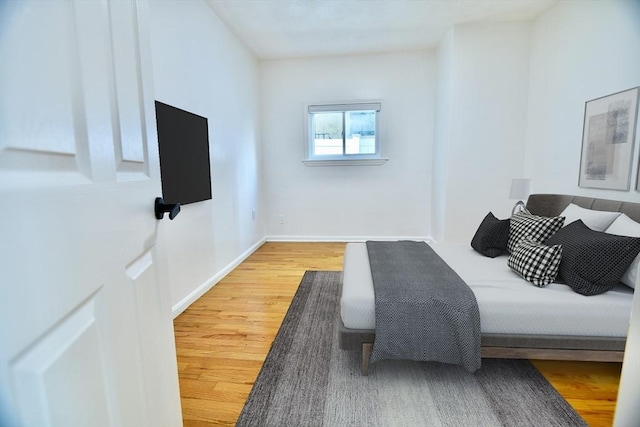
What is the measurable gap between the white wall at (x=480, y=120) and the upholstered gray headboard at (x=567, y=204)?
0.95 metres

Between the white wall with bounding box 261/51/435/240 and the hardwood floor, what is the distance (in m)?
1.67

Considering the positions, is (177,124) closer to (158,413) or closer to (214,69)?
(214,69)

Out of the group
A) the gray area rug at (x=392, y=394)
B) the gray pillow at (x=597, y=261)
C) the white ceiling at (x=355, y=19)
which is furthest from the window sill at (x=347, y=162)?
the gray area rug at (x=392, y=394)

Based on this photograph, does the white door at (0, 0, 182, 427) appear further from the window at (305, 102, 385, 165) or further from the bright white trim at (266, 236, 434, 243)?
the bright white trim at (266, 236, 434, 243)

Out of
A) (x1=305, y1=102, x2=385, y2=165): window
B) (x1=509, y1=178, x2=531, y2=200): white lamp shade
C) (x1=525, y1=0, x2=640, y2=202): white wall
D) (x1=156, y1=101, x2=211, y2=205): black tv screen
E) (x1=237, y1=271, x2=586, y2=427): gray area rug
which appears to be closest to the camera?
(x1=237, y1=271, x2=586, y2=427): gray area rug

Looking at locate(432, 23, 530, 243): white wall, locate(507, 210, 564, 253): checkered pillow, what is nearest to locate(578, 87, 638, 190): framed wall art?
locate(507, 210, 564, 253): checkered pillow

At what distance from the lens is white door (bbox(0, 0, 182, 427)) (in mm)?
425

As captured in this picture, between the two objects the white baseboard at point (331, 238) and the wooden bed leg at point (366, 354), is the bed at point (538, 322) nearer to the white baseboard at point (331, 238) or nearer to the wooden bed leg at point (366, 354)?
the wooden bed leg at point (366, 354)

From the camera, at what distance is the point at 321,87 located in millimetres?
4633

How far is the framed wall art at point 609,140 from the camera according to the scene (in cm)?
224

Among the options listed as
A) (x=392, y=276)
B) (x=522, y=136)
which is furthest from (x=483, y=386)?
(x=522, y=136)

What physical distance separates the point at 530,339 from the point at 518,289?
276 mm

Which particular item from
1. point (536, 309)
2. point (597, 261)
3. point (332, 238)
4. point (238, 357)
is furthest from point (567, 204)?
point (332, 238)

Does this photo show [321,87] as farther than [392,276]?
Yes
